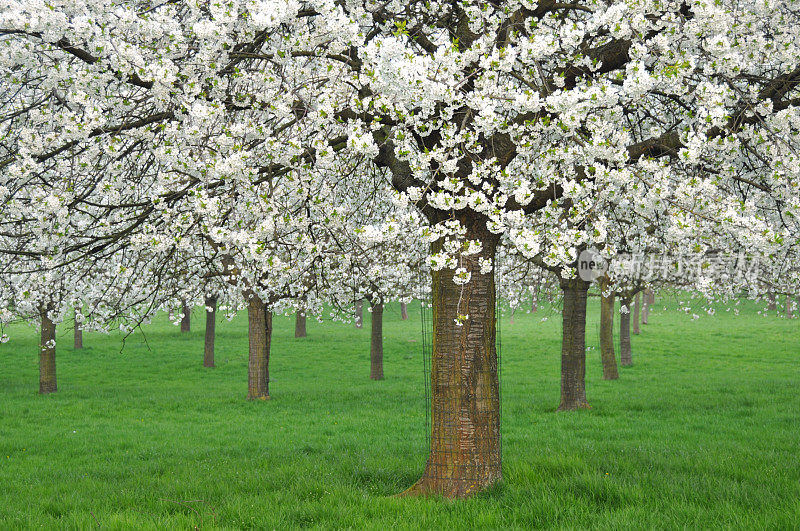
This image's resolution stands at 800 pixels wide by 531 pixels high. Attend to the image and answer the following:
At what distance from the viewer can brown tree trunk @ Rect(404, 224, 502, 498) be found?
6512 mm

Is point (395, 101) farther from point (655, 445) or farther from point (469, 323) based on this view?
point (655, 445)

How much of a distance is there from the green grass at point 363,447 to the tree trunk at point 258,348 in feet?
2.12

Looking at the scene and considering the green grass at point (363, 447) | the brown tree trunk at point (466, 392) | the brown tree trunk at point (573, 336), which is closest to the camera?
the green grass at point (363, 447)

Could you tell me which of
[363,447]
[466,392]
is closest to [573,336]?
[363,447]

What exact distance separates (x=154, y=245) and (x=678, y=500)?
6.12 meters

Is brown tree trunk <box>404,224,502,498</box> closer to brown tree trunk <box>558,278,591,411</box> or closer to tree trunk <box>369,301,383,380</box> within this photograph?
brown tree trunk <box>558,278,591,411</box>

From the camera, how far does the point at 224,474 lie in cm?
806

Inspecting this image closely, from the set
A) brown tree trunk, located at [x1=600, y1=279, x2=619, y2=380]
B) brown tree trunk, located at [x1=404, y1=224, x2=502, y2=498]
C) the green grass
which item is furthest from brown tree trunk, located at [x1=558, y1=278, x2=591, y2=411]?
brown tree trunk, located at [x1=404, y1=224, x2=502, y2=498]

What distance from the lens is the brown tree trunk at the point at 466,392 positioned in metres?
6.51

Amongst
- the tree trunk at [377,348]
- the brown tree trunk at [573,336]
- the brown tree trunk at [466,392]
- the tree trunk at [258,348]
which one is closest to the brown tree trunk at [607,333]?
the brown tree trunk at [573,336]

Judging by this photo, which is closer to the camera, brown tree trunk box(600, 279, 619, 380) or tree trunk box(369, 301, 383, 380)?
brown tree trunk box(600, 279, 619, 380)

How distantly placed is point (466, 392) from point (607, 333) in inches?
590

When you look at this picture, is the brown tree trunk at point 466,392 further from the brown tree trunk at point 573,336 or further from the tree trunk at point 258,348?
the tree trunk at point 258,348

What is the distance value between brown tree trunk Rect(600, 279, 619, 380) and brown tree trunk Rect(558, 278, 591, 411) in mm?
4209
